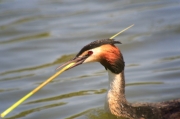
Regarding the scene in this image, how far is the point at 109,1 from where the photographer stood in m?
14.8

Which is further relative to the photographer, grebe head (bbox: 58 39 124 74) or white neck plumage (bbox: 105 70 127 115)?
white neck plumage (bbox: 105 70 127 115)

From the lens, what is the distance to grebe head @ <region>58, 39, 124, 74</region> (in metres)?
8.22

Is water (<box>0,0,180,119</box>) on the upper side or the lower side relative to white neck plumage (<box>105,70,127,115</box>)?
upper

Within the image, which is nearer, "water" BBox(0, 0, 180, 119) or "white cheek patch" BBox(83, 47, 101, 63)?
"white cheek patch" BBox(83, 47, 101, 63)

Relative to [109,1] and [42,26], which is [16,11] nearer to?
[42,26]

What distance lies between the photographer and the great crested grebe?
8.20m

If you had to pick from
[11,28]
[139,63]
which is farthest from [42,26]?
[139,63]

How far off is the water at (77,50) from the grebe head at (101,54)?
0.93 metres

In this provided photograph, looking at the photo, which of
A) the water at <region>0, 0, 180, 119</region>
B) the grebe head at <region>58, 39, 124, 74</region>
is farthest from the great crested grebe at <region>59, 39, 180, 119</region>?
the water at <region>0, 0, 180, 119</region>

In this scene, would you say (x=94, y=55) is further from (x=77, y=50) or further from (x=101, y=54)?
(x=77, y=50)

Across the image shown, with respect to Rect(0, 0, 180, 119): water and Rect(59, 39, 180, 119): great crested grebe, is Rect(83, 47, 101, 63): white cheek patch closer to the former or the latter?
Rect(59, 39, 180, 119): great crested grebe

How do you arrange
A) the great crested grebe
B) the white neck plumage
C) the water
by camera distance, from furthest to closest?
the water
the white neck plumage
the great crested grebe

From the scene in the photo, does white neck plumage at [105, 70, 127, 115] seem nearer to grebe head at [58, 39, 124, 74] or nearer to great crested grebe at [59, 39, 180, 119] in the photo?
great crested grebe at [59, 39, 180, 119]

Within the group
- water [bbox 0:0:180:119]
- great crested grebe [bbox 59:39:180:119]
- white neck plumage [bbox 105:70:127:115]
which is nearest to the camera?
great crested grebe [bbox 59:39:180:119]
